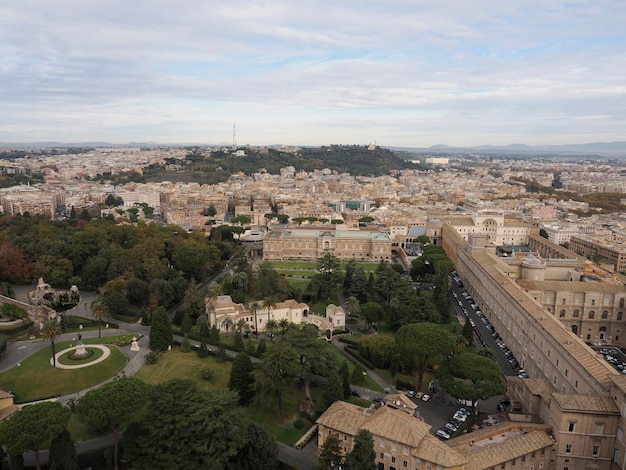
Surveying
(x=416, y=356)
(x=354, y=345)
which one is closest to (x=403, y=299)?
(x=354, y=345)

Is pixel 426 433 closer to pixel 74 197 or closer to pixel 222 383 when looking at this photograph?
pixel 222 383

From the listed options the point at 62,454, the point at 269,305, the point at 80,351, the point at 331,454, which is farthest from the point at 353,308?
the point at 62,454

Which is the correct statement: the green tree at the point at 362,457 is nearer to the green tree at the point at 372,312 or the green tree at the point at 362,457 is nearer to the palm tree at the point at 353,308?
the green tree at the point at 372,312

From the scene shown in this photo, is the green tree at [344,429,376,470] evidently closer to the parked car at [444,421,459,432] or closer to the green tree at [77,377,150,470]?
the parked car at [444,421,459,432]

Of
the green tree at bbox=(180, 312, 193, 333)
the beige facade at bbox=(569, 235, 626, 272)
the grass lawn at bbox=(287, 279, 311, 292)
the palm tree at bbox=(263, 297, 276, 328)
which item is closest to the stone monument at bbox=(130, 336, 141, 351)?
the green tree at bbox=(180, 312, 193, 333)

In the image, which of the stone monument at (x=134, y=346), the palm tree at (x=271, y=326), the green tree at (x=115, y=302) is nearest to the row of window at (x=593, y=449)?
the palm tree at (x=271, y=326)
